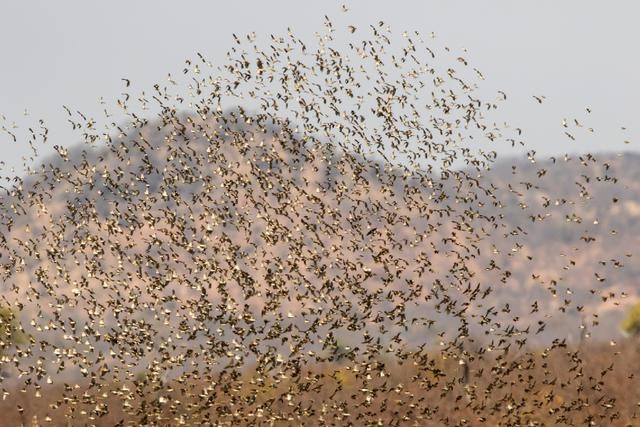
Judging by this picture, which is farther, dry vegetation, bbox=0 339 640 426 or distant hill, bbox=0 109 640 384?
distant hill, bbox=0 109 640 384

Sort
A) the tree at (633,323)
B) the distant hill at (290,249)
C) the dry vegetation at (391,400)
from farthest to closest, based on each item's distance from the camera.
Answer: the tree at (633,323) → the distant hill at (290,249) → the dry vegetation at (391,400)

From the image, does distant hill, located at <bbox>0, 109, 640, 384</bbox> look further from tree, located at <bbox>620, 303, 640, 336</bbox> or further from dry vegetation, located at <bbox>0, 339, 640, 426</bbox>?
tree, located at <bbox>620, 303, 640, 336</bbox>

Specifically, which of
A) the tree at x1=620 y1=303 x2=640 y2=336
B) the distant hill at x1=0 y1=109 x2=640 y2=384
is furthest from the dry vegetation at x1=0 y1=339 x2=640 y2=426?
the tree at x1=620 y1=303 x2=640 y2=336

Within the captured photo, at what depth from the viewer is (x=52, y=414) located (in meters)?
29.2

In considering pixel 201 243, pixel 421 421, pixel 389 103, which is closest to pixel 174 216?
pixel 201 243

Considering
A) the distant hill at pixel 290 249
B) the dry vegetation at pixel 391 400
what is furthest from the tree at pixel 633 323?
the dry vegetation at pixel 391 400

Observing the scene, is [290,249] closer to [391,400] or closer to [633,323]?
[391,400]

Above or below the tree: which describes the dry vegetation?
above

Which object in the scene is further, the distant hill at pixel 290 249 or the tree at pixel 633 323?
the tree at pixel 633 323

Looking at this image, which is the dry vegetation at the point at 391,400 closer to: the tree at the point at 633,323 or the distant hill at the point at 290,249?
the distant hill at the point at 290,249

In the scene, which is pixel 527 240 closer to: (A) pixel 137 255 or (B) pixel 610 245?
(B) pixel 610 245

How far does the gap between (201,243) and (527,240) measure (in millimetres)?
140585

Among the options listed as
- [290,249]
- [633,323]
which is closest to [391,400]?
[290,249]

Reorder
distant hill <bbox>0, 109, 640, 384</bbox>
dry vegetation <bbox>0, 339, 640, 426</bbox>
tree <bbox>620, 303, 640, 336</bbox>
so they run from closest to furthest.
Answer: dry vegetation <bbox>0, 339, 640, 426</bbox> → distant hill <bbox>0, 109, 640, 384</bbox> → tree <bbox>620, 303, 640, 336</bbox>
